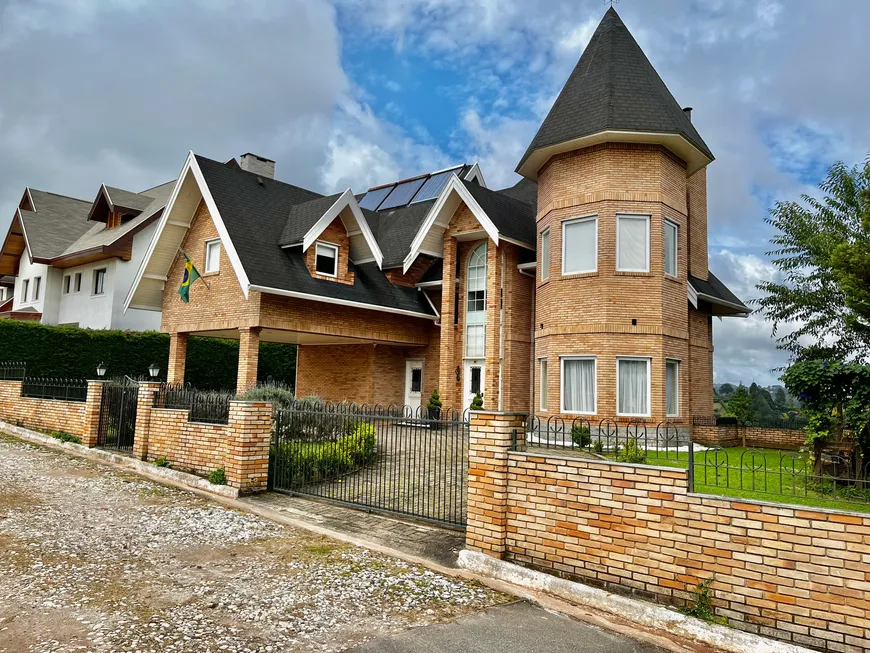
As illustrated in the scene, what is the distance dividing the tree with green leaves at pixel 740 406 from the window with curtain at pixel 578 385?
22.1ft

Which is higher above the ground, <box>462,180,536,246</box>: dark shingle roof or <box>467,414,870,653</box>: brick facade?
<box>462,180,536,246</box>: dark shingle roof

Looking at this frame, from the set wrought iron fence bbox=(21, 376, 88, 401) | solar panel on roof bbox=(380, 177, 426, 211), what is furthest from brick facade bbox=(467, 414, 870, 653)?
solar panel on roof bbox=(380, 177, 426, 211)

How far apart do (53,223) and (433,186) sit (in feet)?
70.3

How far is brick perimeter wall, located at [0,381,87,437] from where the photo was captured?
48.6 feet

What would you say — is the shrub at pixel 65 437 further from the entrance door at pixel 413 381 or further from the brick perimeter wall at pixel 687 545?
the brick perimeter wall at pixel 687 545

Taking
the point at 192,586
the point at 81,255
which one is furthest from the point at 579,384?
the point at 81,255

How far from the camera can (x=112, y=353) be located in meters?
22.5

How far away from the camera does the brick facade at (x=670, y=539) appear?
14.9 feet

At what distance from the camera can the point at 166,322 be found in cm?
2012

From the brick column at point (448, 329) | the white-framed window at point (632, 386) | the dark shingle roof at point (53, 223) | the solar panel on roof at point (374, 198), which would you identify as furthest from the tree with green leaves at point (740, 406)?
the dark shingle roof at point (53, 223)

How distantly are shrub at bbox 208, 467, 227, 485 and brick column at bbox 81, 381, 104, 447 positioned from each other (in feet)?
18.0

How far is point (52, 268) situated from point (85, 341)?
10.4 m

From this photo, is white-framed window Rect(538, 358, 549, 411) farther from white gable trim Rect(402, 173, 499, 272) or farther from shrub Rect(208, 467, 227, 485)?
→ shrub Rect(208, 467, 227, 485)

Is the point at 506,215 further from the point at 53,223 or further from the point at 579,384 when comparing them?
the point at 53,223
